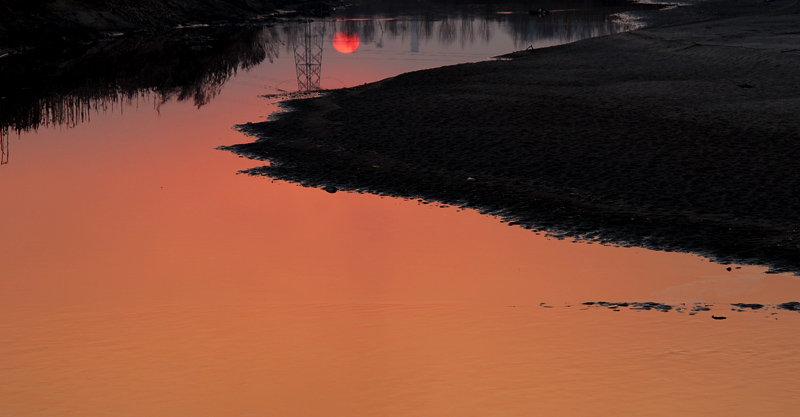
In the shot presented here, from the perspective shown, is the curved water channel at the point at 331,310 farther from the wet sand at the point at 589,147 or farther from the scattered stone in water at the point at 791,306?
the wet sand at the point at 589,147

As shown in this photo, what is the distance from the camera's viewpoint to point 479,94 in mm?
24125

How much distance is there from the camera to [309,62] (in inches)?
1398

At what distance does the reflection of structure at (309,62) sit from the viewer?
29.2m

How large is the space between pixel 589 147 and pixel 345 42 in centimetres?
3187

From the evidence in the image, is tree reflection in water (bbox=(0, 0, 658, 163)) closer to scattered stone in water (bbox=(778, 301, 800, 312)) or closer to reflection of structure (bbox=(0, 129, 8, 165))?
reflection of structure (bbox=(0, 129, 8, 165))

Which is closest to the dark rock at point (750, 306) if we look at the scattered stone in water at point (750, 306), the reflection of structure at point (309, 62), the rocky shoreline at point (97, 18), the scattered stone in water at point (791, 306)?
the scattered stone in water at point (750, 306)

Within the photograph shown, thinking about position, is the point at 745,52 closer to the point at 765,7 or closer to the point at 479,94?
the point at 479,94

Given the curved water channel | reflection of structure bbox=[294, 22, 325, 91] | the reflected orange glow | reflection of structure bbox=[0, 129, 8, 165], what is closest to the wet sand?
the curved water channel

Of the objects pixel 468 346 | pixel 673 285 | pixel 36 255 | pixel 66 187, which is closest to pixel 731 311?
pixel 673 285

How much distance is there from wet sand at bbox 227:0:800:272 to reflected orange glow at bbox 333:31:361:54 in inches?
552

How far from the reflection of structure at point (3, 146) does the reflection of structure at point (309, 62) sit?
9.19m

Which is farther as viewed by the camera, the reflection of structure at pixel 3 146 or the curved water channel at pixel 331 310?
the reflection of structure at pixel 3 146

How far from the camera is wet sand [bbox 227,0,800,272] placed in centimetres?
1274

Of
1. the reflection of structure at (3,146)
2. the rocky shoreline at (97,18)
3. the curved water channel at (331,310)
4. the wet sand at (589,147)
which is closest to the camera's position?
the curved water channel at (331,310)
